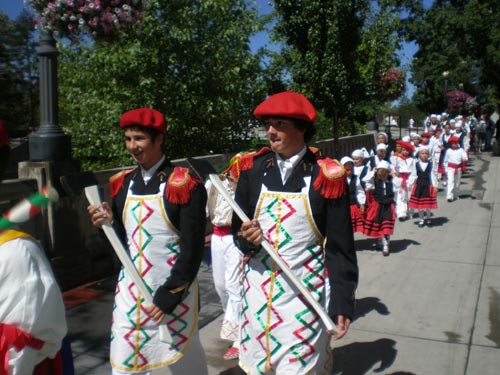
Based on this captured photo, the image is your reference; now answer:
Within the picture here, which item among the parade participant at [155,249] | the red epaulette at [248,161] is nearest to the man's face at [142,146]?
the parade participant at [155,249]

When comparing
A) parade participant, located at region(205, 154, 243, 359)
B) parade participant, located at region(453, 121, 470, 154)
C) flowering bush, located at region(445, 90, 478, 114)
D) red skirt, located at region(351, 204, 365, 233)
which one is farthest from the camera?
flowering bush, located at region(445, 90, 478, 114)

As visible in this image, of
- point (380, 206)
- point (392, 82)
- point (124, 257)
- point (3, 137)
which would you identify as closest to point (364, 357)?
point (124, 257)

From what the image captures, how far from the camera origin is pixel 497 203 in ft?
43.1

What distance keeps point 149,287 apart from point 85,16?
575cm

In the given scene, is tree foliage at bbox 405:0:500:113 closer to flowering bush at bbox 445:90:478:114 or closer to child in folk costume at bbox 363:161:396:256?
flowering bush at bbox 445:90:478:114

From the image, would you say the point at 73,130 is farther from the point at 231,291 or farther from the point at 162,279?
the point at 162,279

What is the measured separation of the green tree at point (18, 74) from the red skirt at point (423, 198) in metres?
11.8

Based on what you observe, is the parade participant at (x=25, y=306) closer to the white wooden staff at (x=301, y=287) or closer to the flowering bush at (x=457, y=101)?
the white wooden staff at (x=301, y=287)

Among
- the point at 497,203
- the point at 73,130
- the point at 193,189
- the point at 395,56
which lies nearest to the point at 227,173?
the point at 193,189

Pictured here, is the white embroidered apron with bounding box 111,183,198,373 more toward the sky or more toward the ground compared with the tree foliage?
more toward the ground

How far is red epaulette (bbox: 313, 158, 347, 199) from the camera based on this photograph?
281 centimetres

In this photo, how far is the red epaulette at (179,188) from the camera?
3137mm

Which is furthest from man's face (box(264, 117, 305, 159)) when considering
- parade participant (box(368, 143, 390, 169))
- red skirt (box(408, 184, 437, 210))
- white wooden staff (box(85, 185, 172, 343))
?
red skirt (box(408, 184, 437, 210))

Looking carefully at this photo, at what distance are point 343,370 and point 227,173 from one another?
190cm
